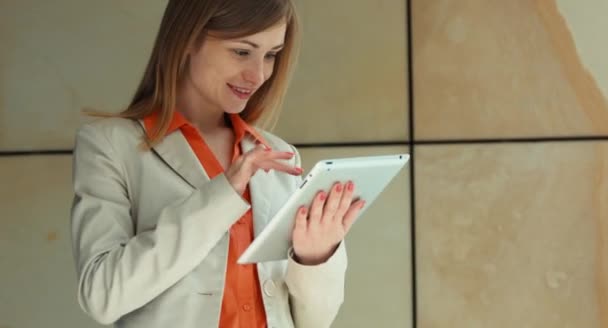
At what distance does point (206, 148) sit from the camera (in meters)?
1.62

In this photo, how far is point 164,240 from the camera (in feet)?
4.52

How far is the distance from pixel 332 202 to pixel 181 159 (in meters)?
0.29

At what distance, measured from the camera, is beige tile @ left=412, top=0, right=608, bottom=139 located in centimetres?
263

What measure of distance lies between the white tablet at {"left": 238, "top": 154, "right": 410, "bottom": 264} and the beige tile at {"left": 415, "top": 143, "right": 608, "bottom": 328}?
1.17 meters

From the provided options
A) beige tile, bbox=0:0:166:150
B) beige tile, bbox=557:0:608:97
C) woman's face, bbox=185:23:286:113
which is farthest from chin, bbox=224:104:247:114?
beige tile, bbox=557:0:608:97

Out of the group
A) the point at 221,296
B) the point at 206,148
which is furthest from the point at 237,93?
the point at 221,296

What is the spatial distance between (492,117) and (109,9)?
122 centimetres

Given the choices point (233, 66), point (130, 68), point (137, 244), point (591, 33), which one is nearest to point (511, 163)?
point (591, 33)

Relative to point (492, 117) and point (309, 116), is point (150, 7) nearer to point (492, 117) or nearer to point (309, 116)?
point (309, 116)

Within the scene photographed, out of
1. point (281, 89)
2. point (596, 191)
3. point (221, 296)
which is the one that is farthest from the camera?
point (596, 191)

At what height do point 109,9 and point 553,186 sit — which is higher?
point 109,9

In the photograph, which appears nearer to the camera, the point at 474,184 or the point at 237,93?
the point at 237,93

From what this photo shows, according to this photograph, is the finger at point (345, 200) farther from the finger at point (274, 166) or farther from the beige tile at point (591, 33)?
the beige tile at point (591, 33)

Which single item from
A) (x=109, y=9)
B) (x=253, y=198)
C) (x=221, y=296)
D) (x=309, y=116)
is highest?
(x=109, y=9)
